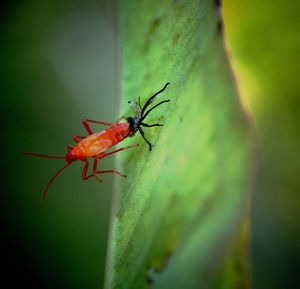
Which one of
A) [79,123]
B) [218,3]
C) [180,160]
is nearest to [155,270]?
[180,160]

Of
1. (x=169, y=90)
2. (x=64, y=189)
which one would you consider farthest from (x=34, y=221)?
(x=169, y=90)

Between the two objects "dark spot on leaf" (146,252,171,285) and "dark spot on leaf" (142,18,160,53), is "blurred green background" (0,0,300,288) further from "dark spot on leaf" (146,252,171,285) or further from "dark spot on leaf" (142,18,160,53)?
"dark spot on leaf" (146,252,171,285)

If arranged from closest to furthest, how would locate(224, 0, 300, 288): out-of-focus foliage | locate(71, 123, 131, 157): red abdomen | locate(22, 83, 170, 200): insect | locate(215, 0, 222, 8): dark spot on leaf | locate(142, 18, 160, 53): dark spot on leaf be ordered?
locate(215, 0, 222, 8): dark spot on leaf < locate(142, 18, 160, 53): dark spot on leaf < locate(224, 0, 300, 288): out-of-focus foliage < locate(22, 83, 170, 200): insect < locate(71, 123, 131, 157): red abdomen

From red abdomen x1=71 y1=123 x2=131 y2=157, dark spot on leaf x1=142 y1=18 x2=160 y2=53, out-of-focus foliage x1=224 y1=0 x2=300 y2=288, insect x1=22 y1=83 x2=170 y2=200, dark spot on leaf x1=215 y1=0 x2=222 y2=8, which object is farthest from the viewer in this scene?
red abdomen x1=71 y1=123 x2=131 y2=157

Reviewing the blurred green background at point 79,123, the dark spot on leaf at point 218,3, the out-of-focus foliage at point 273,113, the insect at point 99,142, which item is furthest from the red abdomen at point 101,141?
the dark spot on leaf at point 218,3

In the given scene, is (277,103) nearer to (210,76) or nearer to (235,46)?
(235,46)

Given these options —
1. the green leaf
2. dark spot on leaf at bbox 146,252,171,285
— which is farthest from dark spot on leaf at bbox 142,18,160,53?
dark spot on leaf at bbox 146,252,171,285

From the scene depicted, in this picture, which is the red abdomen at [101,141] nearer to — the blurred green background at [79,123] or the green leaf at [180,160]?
the blurred green background at [79,123]

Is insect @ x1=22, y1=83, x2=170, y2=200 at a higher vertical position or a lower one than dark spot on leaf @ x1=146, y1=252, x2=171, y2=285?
higher
